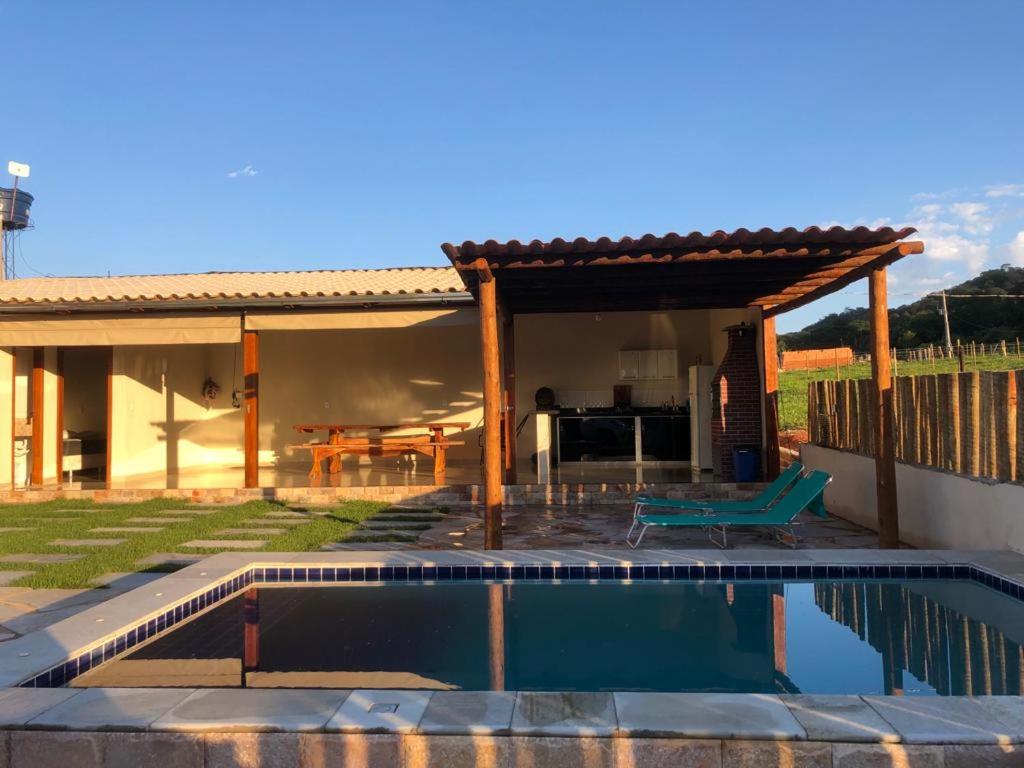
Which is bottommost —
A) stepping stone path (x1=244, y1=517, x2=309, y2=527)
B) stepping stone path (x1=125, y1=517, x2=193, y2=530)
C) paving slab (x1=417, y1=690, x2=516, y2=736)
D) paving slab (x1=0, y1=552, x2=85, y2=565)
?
paving slab (x1=417, y1=690, x2=516, y2=736)

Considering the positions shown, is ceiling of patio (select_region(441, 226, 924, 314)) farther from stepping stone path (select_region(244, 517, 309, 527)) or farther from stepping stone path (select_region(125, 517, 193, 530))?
stepping stone path (select_region(125, 517, 193, 530))

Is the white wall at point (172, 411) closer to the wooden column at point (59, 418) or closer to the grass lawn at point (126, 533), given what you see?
the wooden column at point (59, 418)

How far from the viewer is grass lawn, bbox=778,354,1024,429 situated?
2219cm

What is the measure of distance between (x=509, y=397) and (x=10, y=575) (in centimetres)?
627

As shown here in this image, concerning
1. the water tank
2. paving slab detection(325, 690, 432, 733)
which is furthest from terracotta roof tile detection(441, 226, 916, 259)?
the water tank

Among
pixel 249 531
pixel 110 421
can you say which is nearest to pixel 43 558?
pixel 249 531

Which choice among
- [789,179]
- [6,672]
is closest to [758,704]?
[6,672]

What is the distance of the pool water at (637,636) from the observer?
12.5ft

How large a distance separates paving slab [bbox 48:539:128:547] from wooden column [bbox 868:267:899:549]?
7.18m

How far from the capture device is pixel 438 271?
1526 centimetres

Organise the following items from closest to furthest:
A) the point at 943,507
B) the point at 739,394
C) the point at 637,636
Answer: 1. the point at 637,636
2. the point at 943,507
3. the point at 739,394

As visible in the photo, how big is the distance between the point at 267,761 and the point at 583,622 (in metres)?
2.42

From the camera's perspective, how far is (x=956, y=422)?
20.3ft

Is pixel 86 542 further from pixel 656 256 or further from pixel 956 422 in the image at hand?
pixel 956 422
